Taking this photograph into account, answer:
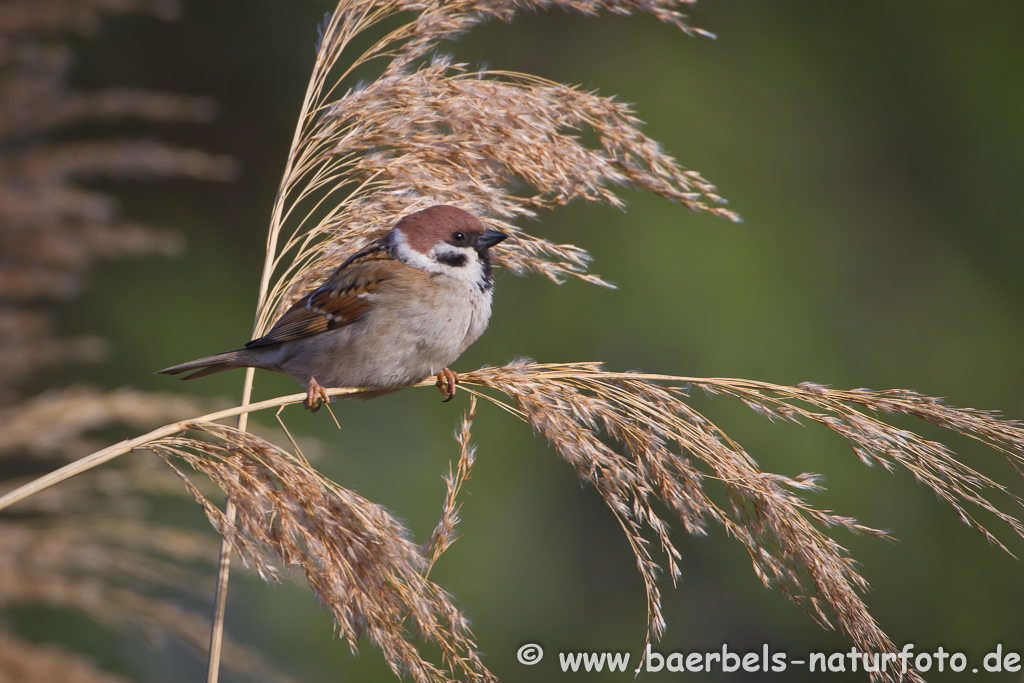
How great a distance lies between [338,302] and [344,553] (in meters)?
0.88

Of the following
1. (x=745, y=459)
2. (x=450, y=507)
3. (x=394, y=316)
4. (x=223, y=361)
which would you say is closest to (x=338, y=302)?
(x=394, y=316)

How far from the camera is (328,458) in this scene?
11.9ft

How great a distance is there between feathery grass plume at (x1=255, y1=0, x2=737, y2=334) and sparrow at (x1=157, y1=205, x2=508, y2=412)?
0.10m

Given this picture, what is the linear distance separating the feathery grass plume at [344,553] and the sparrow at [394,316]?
1.75 feet

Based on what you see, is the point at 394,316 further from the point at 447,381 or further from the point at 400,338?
the point at 447,381

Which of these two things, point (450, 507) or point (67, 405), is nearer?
point (450, 507)

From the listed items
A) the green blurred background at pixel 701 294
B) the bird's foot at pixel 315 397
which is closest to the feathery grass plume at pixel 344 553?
the bird's foot at pixel 315 397

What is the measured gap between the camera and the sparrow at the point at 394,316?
211 centimetres

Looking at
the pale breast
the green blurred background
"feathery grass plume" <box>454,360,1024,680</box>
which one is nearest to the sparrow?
the pale breast

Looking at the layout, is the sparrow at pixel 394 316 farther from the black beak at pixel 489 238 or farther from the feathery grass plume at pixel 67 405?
the feathery grass plume at pixel 67 405

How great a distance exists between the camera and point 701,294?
4.43 metres

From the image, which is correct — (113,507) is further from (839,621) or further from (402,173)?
(839,621)

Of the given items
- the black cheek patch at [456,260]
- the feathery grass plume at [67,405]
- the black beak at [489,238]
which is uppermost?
the black beak at [489,238]

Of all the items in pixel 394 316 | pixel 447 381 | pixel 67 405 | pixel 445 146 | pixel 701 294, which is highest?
pixel 445 146
